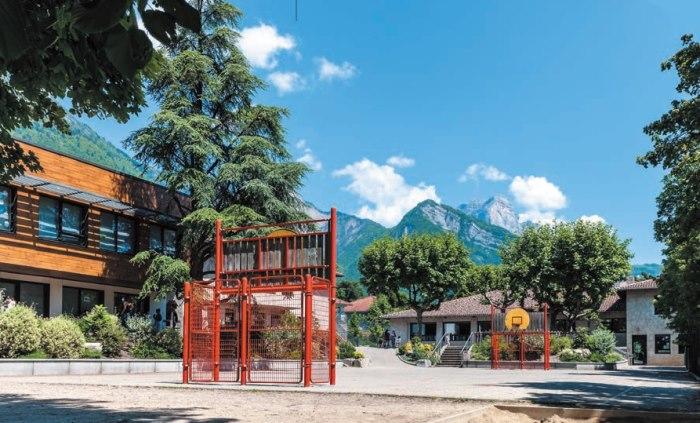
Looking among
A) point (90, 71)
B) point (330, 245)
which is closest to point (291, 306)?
point (330, 245)

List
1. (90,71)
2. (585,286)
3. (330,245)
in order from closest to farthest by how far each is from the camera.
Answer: (90,71) < (330,245) < (585,286)

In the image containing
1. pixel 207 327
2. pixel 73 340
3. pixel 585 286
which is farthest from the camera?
pixel 585 286

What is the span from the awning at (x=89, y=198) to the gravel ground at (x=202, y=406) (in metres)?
11.7

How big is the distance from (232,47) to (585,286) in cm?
3058

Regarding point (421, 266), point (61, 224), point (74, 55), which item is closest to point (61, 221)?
point (61, 224)

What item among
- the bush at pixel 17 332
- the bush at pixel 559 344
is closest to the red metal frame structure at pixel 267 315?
the bush at pixel 17 332

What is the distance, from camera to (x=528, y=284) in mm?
51219

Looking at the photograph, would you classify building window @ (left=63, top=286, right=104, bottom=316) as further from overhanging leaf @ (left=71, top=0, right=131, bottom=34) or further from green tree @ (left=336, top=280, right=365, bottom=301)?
green tree @ (left=336, top=280, right=365, bottom=301)

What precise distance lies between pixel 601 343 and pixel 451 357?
9101 mm

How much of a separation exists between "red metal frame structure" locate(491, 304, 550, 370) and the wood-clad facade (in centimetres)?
1758

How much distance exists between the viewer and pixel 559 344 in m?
39.1

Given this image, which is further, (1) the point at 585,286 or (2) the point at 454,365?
(1) the point at 585,286

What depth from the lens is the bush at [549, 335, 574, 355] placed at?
127ft

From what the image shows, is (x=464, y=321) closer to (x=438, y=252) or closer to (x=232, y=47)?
(x=438, y=252)
